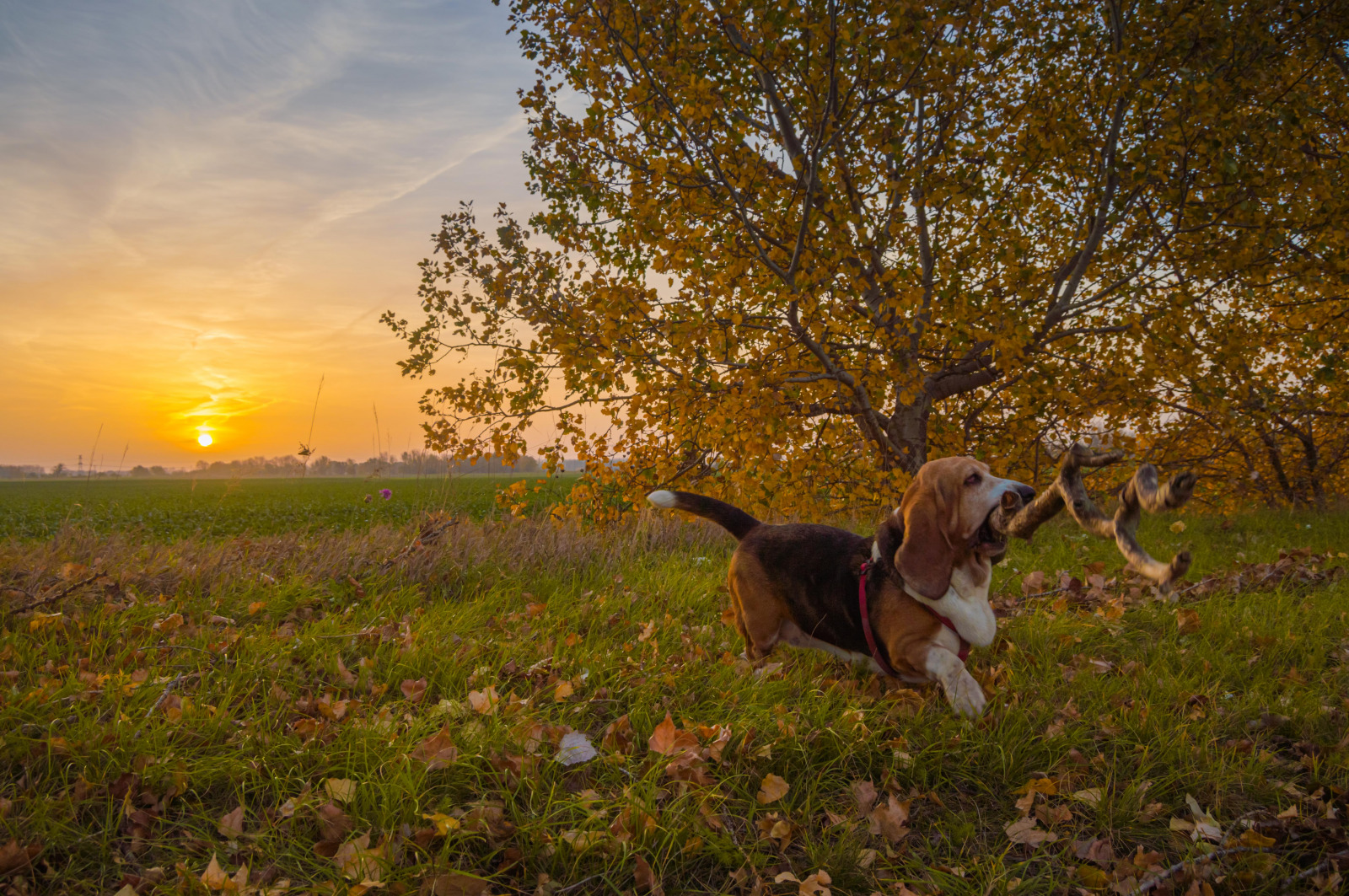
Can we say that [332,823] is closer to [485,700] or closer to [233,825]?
[233,825]

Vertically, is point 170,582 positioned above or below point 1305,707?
above

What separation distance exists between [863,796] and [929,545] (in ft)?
3.67

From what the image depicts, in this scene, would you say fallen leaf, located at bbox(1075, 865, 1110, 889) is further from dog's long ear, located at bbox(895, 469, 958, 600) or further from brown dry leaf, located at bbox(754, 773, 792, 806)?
dog's long ear, located at bbox(895, 469, 958, 600)

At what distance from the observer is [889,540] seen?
3.59m

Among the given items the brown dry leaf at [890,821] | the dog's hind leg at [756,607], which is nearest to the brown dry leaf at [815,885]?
the brown dry leaf at [890,821]

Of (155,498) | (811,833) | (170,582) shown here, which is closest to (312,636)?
(170,582)

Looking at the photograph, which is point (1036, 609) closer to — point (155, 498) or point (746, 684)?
point (746, 684)

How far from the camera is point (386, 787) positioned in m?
2.68

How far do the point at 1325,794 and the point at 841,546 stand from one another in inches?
87.1

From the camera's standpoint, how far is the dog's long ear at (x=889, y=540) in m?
3.57

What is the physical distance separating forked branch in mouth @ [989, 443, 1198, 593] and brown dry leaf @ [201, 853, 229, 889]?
9.54 feet

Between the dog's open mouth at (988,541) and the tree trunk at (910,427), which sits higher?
the tree trunk at (910,427)

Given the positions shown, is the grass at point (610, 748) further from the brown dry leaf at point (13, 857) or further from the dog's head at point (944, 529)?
the dog's head at point (944, 529)

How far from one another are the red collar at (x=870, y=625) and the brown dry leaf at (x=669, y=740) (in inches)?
43.7
